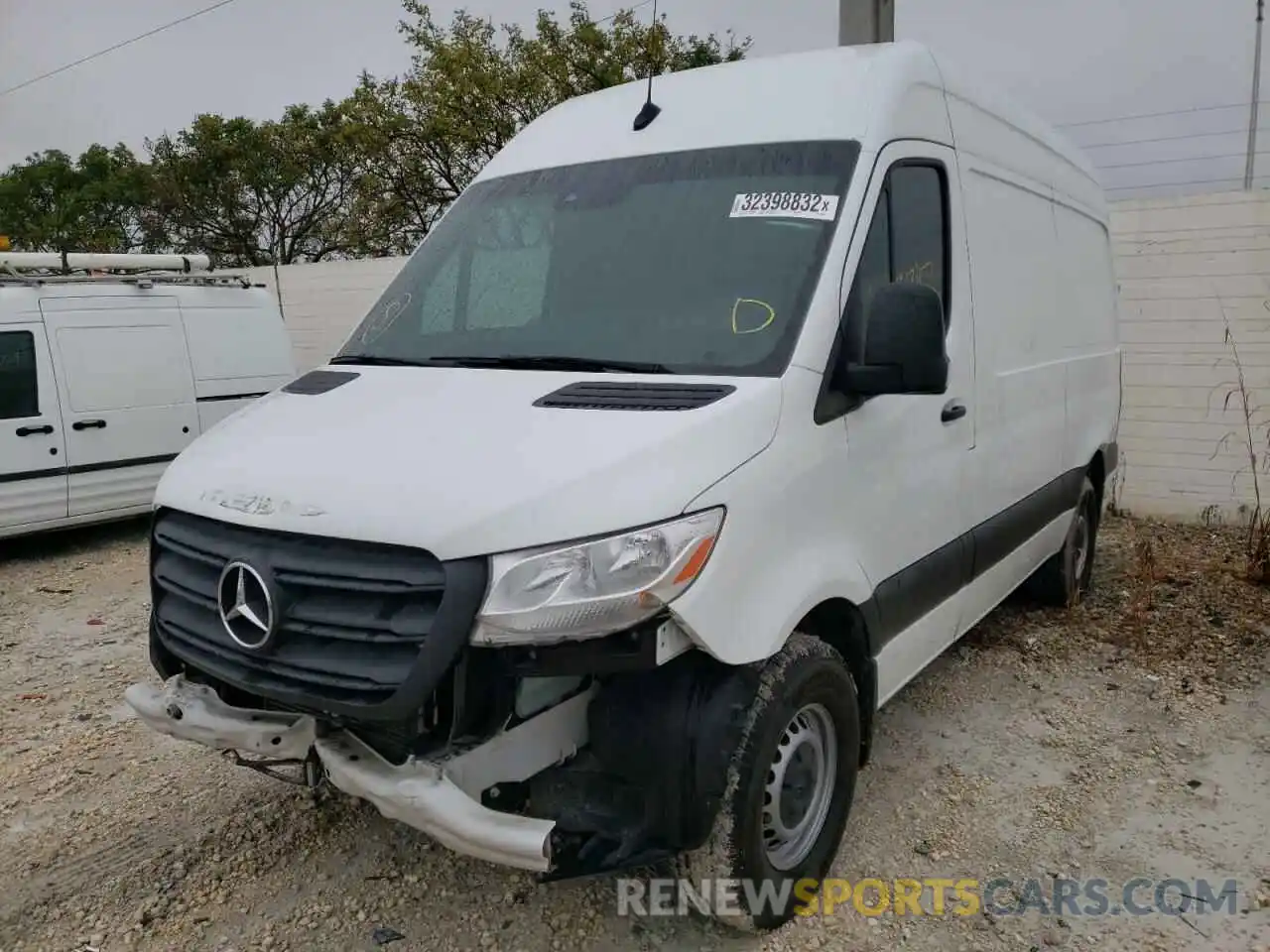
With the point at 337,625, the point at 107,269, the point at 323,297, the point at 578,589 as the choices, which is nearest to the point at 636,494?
the point at 578,589

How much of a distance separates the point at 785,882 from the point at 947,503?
4.92 ft

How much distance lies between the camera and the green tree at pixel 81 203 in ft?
68.4

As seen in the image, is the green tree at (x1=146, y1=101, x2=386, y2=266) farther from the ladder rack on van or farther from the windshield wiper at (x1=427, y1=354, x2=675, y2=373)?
the windshield wiper at (x1=427, y1=354, x2=675, y2=373)

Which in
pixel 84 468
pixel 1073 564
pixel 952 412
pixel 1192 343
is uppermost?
pixel 952 412

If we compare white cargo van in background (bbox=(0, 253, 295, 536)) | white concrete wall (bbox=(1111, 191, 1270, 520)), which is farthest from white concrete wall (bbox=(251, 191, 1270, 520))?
white cargo van in background (bbox=(0, 253, 295, 536))

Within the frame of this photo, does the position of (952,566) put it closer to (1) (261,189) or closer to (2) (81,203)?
(1) (261,189)

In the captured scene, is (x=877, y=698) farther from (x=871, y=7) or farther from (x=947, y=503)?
(x=871, y=7)

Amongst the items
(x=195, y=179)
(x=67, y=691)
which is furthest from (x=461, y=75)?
(x=67, y=691)

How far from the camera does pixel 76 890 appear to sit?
128 inches

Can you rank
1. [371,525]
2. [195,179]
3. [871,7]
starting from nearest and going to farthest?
[371,525]
[871,7]
[195,179]

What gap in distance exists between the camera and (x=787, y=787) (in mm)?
2928

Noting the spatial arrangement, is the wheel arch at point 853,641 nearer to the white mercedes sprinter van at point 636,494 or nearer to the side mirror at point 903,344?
the white mercedes sprinter van at point 636,494

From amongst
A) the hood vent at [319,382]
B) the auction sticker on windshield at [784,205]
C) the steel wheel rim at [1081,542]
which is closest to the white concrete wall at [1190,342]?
the steel wheel rim at [1081,542]

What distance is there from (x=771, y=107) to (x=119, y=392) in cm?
619
